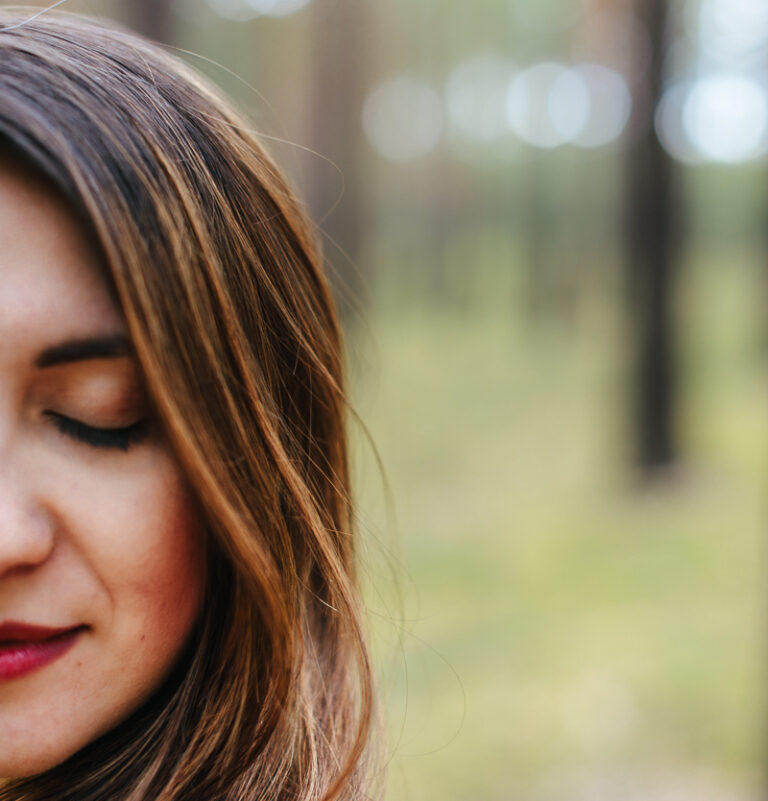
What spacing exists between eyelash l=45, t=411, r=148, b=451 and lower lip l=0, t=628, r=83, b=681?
258 mm

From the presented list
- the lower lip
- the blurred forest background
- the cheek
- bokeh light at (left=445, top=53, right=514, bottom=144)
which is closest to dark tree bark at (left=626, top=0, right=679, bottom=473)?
the blurred forest background

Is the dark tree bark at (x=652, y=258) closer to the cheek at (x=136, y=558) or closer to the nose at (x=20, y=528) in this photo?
the cheek at (x=136, y=558)

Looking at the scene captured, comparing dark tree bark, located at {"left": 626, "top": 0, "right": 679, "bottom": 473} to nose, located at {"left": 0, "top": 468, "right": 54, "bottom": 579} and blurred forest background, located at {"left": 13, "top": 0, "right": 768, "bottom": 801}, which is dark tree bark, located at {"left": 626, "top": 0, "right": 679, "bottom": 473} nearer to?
blurred forest background, located at {"left": 13, "top": 0, "right": 768, "bottom": 801}

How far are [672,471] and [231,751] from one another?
8.84 metres

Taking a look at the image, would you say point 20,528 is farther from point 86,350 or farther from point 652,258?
point 652,258

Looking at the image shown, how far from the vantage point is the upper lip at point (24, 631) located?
1168 mm

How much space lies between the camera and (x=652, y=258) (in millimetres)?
9273

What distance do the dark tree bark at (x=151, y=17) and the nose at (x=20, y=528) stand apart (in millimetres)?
4306

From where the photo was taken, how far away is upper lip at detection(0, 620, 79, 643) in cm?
117

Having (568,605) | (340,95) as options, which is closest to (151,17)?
(568,605)

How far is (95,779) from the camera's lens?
1408mm

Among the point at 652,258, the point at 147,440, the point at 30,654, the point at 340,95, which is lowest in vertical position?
the point at 652,258

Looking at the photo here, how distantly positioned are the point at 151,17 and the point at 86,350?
432 centimetres

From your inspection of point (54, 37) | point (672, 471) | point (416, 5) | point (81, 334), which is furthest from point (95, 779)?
point (416, 5)
